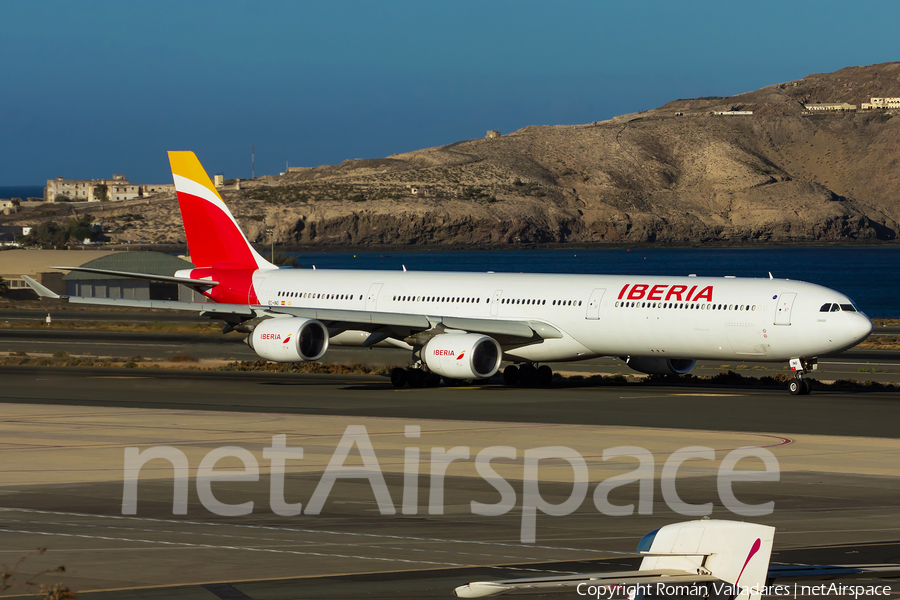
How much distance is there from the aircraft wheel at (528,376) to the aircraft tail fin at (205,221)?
12.3 m

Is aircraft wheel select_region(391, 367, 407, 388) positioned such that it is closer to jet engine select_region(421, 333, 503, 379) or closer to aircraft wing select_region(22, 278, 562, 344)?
aircraft wing select_region(22, 278, 562, 344)

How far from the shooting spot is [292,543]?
A: 15.6 m

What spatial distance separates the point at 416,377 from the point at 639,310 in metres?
8.26

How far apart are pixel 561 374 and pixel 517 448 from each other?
21358 millimetres

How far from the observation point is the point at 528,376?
136 ft

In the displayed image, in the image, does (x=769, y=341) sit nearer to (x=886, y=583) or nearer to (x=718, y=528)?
(x=886, y=583)

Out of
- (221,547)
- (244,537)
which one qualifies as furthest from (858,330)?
(221,547)

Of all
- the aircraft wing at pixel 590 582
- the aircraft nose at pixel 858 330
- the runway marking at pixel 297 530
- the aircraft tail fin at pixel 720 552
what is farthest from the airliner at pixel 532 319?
the aircraft wing at pixel 590 582

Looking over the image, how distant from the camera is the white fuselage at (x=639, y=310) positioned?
35375 millimetres

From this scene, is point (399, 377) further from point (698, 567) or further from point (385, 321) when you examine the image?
point (698, 567)

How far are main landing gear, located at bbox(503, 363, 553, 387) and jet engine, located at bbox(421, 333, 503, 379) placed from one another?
3.48 m

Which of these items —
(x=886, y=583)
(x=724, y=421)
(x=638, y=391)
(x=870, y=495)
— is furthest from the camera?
(x=638, y=391)

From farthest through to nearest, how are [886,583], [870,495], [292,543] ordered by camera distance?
[870,495] → [292,543] → [886,583]

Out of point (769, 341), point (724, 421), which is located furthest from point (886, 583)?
point (769, 341)
